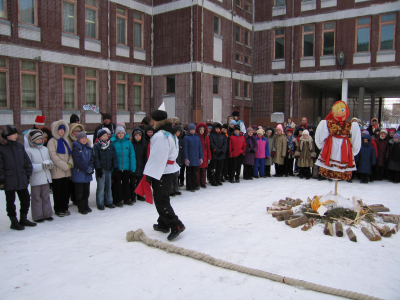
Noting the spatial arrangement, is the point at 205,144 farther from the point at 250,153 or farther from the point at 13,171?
the point at 13,171

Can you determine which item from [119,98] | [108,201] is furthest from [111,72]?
[108,201]

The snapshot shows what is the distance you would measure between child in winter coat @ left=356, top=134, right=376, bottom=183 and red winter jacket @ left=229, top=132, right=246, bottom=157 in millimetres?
3683

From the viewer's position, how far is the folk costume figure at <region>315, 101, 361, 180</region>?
6.32m

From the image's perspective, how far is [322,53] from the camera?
20.7 m

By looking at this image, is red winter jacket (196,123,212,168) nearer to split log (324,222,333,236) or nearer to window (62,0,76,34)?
split log (324,222,333,236)

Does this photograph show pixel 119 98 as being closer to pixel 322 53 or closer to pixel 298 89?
pixel 298 89

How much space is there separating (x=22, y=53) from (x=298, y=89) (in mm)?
16268

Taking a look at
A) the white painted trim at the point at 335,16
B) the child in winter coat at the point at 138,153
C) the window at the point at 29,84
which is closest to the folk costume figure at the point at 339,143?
the child in winter coat at the point at 138,153

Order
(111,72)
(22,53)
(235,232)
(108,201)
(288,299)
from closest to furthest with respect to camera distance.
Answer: (288,299)
(235,232)
(108,201)
(22,53)
(111,72)

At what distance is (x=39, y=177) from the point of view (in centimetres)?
602

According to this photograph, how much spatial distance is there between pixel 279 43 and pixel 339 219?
1892 cm

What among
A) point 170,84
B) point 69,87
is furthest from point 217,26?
point 69,87

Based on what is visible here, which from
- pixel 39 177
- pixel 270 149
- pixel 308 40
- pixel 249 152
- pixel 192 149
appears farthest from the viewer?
pixel 308 40

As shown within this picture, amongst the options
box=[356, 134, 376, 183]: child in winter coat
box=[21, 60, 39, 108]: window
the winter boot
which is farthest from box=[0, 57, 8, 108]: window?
box=[356, 134, 376, 183]: child in winter coat
